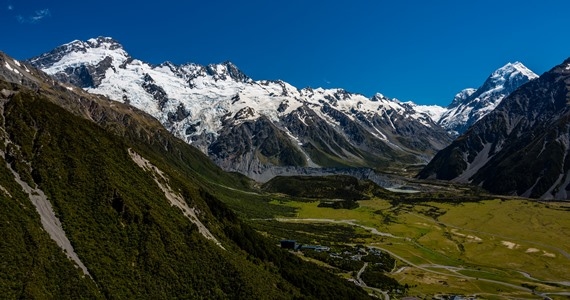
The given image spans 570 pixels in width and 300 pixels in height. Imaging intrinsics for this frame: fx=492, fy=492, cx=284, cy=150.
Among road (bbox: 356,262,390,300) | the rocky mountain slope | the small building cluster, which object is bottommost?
road (bbox: 356,262,390,300)

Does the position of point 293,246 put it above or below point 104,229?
below

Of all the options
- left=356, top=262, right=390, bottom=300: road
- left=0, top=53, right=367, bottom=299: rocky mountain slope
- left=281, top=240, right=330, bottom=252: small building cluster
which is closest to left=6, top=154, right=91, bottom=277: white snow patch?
left=0, top=53, right=367, bottom=299: rocky mountain slope

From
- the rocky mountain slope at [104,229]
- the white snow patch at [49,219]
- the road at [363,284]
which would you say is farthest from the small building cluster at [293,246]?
the white snow patch at [49,219]

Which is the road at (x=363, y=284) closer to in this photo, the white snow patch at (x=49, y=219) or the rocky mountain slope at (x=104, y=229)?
the rocky mountain slope at (x=104, y=229)

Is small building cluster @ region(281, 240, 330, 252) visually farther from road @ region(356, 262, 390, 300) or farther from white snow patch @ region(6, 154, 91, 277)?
white snow patch @ region(6, 154, 91, 277)

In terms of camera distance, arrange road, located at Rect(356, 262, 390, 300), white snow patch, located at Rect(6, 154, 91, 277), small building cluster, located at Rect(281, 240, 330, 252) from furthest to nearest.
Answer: small building cluster, located at Rect(281, 240, 330, 252) → road, located at Rect(356, 262, 390, 300) → white snow patch, located at Rect(6, 154, 91, 277)

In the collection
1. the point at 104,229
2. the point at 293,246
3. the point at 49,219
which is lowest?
the point at 293,246

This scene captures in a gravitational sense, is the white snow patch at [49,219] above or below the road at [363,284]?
above

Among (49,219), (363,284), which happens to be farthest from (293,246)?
(49,219)

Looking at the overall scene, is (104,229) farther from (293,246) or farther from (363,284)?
(293,246)
